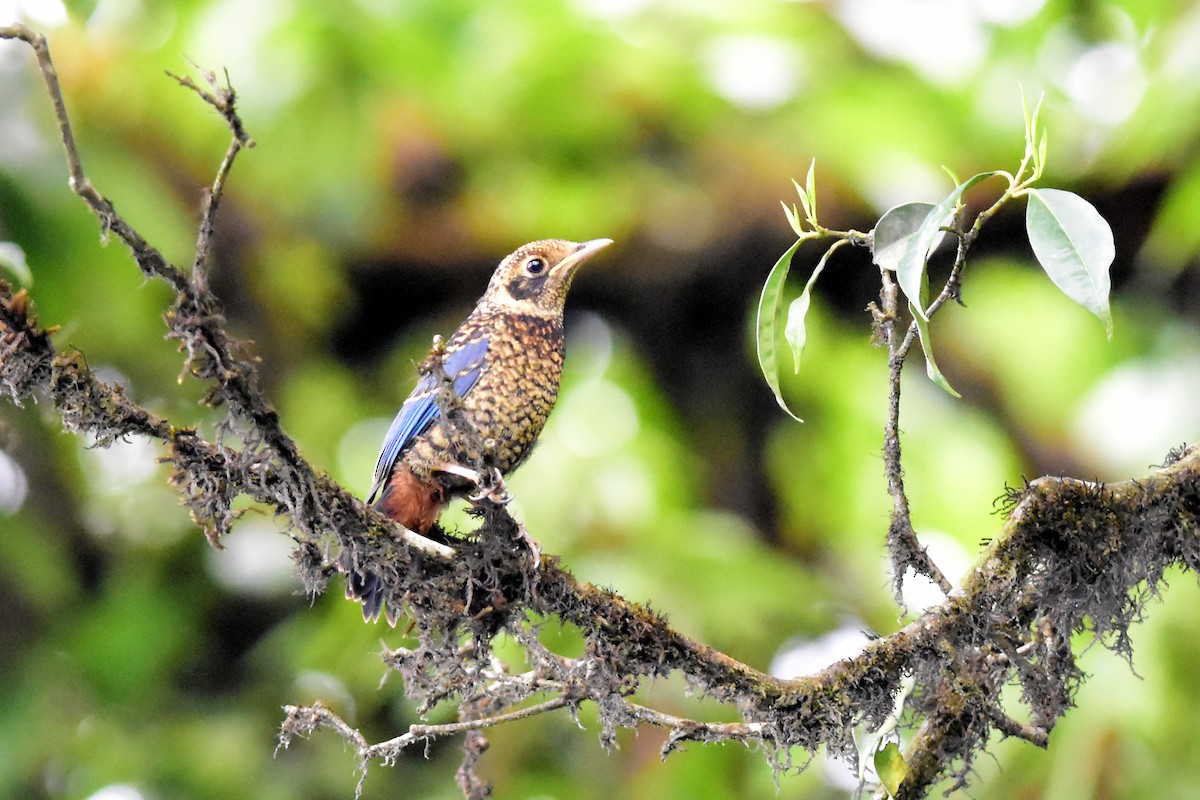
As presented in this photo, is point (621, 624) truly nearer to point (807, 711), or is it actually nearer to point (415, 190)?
point (807, 711)

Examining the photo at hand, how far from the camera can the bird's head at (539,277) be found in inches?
141

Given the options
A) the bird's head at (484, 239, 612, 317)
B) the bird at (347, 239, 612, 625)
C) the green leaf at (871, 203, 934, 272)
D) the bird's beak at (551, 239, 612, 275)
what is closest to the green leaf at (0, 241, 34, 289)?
the bird at (347, 239, 612, 625)

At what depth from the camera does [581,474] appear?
5.34 metres

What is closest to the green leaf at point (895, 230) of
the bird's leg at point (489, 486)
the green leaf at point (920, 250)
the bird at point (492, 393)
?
the green leaf at point (920, 250)

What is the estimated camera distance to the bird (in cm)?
305

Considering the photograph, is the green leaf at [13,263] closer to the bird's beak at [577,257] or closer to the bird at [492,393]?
the bird at [492,393]

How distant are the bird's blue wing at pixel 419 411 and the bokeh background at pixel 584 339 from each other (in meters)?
1.31

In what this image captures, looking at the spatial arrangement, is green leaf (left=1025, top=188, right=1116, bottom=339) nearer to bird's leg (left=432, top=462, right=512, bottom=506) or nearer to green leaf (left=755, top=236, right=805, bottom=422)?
green leaf (left=755, top=236, right=805, bottom=422)

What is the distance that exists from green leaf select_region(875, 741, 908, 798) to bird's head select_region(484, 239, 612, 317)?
1.61m

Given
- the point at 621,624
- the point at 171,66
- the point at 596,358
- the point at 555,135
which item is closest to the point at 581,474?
the point at 596,358

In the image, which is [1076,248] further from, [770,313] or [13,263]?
[13,263]

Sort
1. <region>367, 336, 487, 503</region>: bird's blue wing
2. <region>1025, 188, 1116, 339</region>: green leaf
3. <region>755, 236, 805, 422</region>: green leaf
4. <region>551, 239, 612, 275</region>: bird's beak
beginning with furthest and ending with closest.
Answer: <region>551, 239, 612, 275</region>: bird's beak < <region>367, 336, 487, 503</region>: bird's blue wing < <region>755, 236, 805, 422</region>: green leaf < <region>1025, 188, 1116, 339</region>: green leaf

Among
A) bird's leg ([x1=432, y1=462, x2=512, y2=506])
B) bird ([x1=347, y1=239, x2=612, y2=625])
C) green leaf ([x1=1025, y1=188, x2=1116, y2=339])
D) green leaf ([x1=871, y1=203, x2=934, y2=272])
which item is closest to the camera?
green leaf ([x1=1025, y1=188, x2=1116, y2=339])

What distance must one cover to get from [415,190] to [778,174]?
170 centimetres
